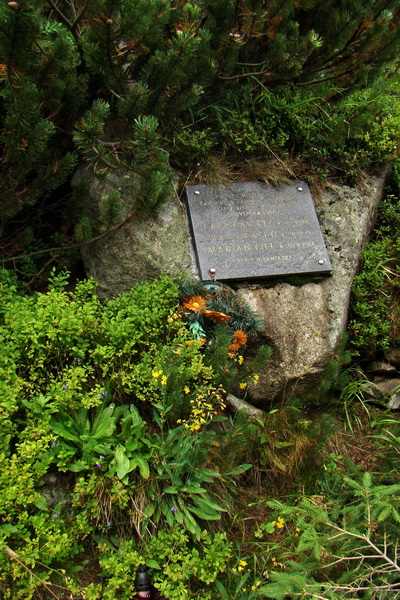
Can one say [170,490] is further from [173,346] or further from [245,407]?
[245,407]

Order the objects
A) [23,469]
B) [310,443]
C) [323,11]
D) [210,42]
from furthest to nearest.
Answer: [323,11] < [210,42] < [310,443] < [23,469]

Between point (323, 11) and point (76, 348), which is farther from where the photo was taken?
point (323, 11)

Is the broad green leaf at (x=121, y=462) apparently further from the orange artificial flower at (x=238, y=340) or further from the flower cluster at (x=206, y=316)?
the orange artificial flower at (x=238, y=340)

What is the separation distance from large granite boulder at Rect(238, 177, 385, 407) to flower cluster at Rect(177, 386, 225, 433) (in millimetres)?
563

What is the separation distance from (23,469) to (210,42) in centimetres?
303


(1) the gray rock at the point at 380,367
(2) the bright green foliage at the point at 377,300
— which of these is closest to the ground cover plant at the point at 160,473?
(1) the gray rock at the point at 380,367

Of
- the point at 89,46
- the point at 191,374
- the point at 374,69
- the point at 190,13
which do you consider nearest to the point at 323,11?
the point at 374,69

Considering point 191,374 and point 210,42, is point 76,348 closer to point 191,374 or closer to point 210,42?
point 191,374

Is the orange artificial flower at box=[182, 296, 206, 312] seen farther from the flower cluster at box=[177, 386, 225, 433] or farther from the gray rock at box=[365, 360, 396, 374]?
the gray rock at box=[365, 360, 396, 374]

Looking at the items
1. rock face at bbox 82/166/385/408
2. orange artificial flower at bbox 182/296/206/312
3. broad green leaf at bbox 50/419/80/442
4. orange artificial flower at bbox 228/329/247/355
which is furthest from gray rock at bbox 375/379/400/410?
broad green leaf at bbox 50/419/80/442

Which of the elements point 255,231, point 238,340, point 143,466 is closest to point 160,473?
point 143,466

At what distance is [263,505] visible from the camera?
344cm

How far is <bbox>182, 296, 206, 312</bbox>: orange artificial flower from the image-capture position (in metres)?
3.64

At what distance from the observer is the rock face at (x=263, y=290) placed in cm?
392
